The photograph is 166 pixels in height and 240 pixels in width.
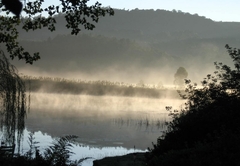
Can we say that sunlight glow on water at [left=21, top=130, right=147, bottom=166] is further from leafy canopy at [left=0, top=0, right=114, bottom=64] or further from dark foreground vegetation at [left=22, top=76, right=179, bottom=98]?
dark foreground vegetation at [left=22, top=76, right=179, bottom=98]

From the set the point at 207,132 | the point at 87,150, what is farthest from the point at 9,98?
the point at 87,150

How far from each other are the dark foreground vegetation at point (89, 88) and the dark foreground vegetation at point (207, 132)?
92.9 metres

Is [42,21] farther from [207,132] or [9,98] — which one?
[207,132]

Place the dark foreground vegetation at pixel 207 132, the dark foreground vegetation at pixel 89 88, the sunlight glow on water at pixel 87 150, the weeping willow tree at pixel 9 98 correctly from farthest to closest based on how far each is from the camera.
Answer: the dark foreground vegetation at pixel 89 88 < the sunlight glow on water at pixel 87 150 < the weeping willow tree at pixel 9 98 < the dark foreground vegetation at pixel 207 132

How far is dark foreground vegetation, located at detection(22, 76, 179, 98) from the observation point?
114812 mm

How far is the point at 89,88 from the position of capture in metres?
125

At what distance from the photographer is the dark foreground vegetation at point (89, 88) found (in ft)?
377

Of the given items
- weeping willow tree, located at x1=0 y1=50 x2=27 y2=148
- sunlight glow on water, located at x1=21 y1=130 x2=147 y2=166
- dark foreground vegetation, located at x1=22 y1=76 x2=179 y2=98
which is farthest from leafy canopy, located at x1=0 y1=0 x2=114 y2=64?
dark foreground vegetation, located at x1=22 y1=76 x2=179 y2=98

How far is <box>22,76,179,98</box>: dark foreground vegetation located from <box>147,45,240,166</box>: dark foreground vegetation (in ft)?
305

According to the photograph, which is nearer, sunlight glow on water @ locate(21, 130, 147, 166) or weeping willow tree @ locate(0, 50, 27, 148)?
weeping willow tree @ locate(0, 50, 27, 148)

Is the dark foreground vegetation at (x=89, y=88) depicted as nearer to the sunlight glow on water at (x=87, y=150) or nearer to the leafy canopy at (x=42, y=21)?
the sunlight glow on water at (x=87, y=150)

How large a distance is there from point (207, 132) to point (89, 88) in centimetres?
11115

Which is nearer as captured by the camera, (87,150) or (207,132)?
(207,132)

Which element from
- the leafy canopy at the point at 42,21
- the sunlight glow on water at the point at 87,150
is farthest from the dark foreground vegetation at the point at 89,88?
the leafy canopy at the point at 42,21
